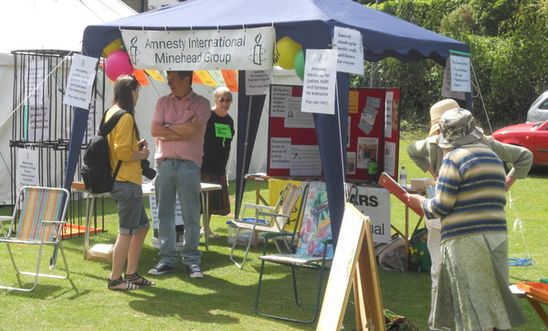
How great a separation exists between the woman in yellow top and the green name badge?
234 centimetres

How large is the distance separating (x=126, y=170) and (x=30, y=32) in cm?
564

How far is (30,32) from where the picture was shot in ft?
40.2

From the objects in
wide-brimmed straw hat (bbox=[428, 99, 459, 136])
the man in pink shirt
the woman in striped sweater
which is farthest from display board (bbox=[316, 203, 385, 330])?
the man in pink shirt

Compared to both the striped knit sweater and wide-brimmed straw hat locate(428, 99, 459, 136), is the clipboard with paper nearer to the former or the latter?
the striped knit sweater

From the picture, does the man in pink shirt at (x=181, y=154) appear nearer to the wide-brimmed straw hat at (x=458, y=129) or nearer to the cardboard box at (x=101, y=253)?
the cardboard box at (x=101, y=253)

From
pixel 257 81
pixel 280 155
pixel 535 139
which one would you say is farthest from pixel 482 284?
pixel 535 139

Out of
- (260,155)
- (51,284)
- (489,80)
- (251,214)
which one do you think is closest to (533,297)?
(51,284)

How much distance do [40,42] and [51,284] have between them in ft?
16.9

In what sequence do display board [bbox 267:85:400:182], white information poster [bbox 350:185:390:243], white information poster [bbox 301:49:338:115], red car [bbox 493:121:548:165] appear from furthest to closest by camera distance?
1. red car [bbox 493:121:548:165]
2. display board [bbox 267:85:400:182]
3. white information poster [bbox 350:185:390:243]
4. white information poster [bbox 301:49:338:115]

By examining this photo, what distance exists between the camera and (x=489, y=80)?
24.7m

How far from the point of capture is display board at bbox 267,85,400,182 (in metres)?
9.02

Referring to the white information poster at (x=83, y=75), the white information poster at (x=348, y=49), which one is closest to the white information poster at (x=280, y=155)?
the white information poster at (x=83, y=75)

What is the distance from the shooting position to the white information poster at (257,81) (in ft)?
33.5

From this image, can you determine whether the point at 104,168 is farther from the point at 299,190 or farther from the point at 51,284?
the point at 299,190
